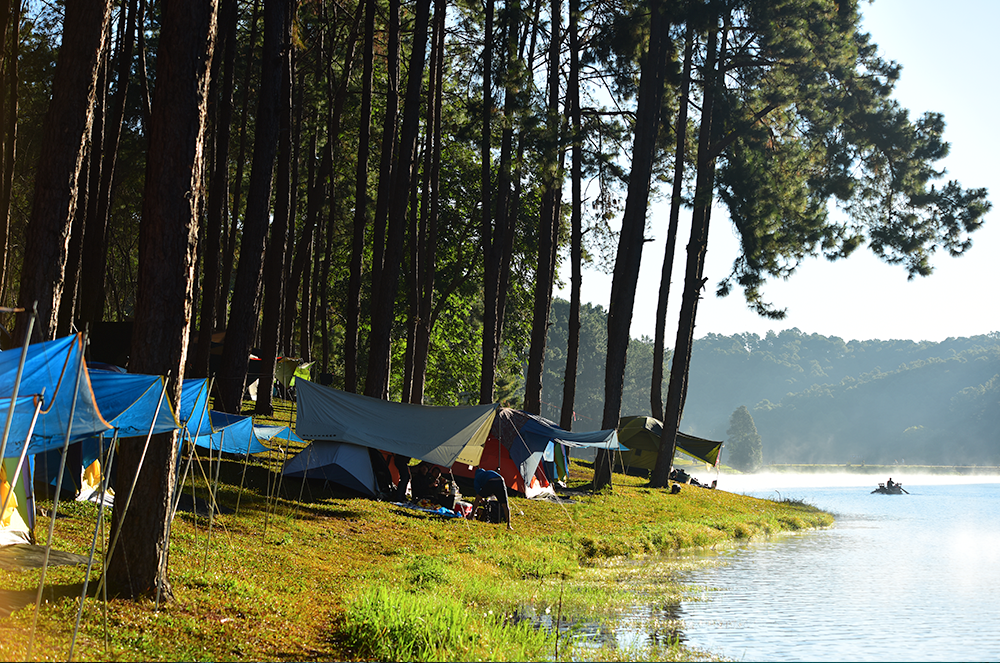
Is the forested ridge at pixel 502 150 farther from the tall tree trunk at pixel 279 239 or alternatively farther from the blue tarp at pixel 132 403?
the blue tarp at pixel 132 403

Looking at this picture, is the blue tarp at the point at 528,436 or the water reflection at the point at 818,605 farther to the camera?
the blue tarp at the point at 528,436

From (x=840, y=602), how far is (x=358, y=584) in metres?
6.74

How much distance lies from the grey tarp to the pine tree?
96.6m

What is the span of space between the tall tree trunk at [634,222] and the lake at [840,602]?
17.2ft

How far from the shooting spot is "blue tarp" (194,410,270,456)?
12.4 meters

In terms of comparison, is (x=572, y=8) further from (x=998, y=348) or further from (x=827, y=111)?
(x=998, y=348)

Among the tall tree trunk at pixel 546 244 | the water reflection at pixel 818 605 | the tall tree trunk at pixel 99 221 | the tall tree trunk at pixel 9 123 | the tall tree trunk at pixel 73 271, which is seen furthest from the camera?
the tall tree trunk at pixel 546 244

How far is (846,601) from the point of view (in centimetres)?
1153

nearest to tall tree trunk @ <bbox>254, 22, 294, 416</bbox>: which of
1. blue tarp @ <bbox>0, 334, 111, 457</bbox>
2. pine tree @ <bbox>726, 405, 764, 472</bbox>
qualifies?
blue tarp @ <bbox>0, 334, 111, 457</bbox>

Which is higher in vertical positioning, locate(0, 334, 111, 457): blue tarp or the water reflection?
locate(0, 334, 111, 457): blue tarp

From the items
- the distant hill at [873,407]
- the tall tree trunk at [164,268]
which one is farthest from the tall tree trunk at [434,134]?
the distant hill at [873,407]

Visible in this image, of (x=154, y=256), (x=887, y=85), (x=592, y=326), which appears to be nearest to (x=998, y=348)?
(x=592, y=326)

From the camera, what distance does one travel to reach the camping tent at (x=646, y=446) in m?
28.9

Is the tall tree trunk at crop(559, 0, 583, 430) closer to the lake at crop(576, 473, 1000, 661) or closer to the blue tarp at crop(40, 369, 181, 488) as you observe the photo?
the lake at crop(576, 473, 1000, 661)
